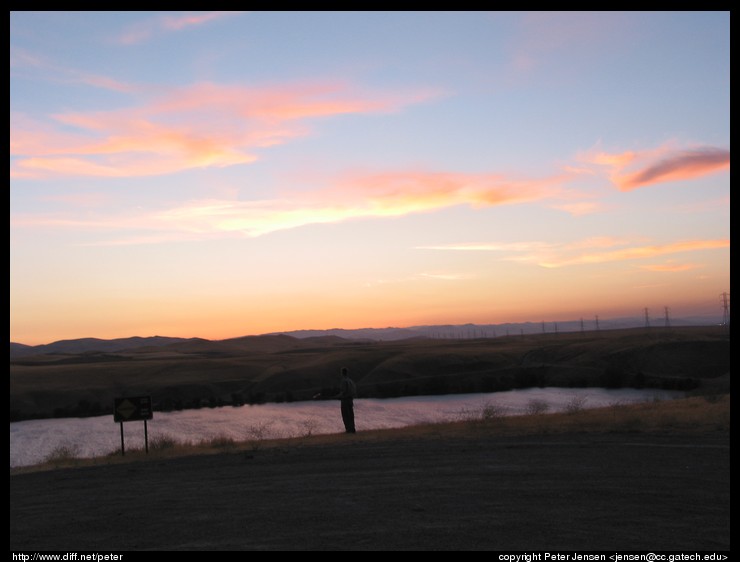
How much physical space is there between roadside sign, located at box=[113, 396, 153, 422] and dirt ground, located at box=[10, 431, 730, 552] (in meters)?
3.35

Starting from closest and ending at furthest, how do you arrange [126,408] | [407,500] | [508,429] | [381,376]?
[407,500] → [508,429] → [126,408] → [381,376]

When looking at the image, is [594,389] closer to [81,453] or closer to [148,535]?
[81,453]

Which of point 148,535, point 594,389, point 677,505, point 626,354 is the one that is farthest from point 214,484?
point 626,354

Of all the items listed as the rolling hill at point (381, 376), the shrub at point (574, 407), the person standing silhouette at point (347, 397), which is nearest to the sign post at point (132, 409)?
the person standing silhouette at point (347, 397)

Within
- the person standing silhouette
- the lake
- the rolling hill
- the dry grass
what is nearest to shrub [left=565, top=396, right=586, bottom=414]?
the lake

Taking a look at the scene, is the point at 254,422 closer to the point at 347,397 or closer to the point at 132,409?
the point at 132,409

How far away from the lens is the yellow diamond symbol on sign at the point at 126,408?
19.6 meters

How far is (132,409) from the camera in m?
19.7

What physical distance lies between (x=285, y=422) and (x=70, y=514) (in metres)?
26.3

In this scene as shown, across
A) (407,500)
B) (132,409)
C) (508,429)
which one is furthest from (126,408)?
(407,500)

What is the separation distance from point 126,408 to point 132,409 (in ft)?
0.52

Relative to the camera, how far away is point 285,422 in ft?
121

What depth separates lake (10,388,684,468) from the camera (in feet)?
96.6

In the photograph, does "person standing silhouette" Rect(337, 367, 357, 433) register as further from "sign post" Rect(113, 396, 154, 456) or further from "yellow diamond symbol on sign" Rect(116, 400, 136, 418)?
"yellow diamond symbol on sign" Rect(116, 400, 136, 418)
